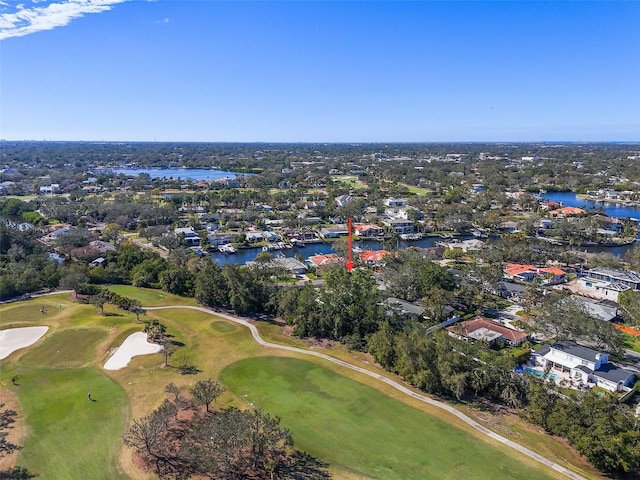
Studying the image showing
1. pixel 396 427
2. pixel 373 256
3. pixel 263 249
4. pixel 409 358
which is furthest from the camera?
pixel 263 249

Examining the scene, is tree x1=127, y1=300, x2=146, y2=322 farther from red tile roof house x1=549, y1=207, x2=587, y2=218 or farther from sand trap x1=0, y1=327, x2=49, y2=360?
red tile roof house x1=549, y1=207, x2=587, y2=218

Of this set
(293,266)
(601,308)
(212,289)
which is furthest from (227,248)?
(601,308)

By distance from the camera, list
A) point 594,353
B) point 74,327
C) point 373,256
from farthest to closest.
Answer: point 373,256 → point 74,327 → point 594,353

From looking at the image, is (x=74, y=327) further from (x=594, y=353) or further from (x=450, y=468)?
(x=594, y=353)

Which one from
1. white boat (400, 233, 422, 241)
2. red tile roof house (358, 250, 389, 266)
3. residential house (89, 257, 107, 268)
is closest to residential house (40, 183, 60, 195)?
residential house (89, 257, 107, 268)

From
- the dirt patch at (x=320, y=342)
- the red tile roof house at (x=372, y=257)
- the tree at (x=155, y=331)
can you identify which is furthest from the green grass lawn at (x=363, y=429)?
the red tile roof house at (x=372, y=257)

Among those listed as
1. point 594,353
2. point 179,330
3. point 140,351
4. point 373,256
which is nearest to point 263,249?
point 373,256
